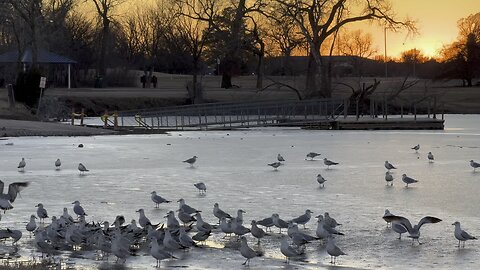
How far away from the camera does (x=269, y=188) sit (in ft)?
75.1

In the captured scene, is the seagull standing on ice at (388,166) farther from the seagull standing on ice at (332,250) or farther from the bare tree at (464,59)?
the bare tree at (464,59)

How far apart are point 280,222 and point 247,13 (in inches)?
2511

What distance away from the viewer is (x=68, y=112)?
6062 centimetres

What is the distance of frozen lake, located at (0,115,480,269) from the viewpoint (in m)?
14.6

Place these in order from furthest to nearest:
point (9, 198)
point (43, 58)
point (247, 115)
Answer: point (43, 58) → point (247, 115) → point (9, 198)

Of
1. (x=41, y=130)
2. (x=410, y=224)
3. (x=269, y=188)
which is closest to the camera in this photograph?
(x=410, y=224)

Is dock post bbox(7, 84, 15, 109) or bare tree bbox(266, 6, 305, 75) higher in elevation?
bare tree bbox(266, 6, 305, 75)

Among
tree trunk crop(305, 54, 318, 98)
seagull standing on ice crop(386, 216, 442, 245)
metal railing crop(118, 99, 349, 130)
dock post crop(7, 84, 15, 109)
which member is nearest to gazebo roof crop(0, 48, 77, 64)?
tree trunk crop(305, 54, 318, 98)

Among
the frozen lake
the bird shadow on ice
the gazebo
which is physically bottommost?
the bird shadow on ice

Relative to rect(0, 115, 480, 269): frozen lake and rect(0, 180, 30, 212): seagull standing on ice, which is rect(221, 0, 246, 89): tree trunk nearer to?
rect(0, 115, 480, 269): frozen lake

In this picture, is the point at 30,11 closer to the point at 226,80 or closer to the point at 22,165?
the point at 226,80

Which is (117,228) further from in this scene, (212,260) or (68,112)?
(68,112)

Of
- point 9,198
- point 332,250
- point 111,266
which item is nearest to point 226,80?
point 9,198

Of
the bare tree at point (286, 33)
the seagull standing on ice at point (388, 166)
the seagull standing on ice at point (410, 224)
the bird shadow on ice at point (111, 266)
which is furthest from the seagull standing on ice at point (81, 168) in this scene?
the bare tree at point (286, 33)
